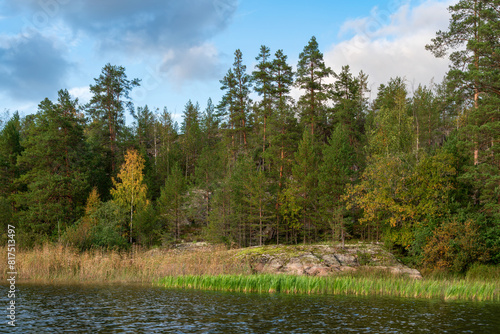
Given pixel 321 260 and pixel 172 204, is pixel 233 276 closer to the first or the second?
pixel 321 260

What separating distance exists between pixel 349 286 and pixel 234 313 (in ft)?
31.1

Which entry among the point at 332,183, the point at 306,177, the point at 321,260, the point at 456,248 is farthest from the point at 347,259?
the point at 306,177

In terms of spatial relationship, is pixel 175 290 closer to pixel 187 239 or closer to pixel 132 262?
pixel 132 262

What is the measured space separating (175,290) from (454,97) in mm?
30146

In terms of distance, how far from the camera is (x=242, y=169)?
4925 centimetres

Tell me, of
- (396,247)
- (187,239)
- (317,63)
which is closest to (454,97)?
(396,247)

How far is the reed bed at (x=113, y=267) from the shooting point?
29344 mm

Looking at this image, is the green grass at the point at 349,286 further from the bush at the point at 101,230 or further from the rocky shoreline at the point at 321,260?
the bush at the point at 101,230

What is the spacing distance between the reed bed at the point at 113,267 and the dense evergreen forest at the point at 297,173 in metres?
7.47

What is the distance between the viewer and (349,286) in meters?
23.5

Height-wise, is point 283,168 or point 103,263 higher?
point 283,168

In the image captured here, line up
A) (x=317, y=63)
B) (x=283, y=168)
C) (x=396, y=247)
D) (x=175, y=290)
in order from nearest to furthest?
(x=175, y=290)
(x=396, y=247)
(x=283, y=168)
(x=317, y=63)

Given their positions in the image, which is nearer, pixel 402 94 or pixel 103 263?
pixel 103 263

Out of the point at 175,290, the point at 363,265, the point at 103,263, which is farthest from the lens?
the point at 363,265
